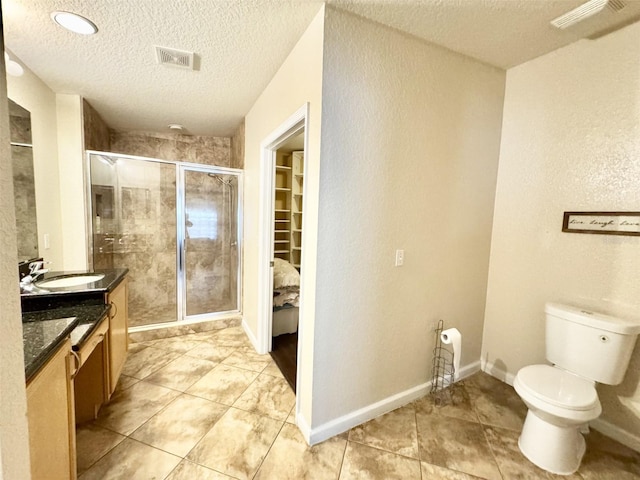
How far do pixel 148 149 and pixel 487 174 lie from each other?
161 inches

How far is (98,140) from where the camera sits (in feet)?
10.1

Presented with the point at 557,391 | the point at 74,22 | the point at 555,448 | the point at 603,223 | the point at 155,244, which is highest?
the point at 74,22

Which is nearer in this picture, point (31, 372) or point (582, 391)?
point (31, 372)

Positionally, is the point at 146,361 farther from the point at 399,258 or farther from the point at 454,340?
the point at 454,340

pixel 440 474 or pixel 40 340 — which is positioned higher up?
pixel 40 340

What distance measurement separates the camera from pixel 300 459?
5.04 ft

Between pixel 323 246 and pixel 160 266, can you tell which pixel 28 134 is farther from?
pixel 323 246

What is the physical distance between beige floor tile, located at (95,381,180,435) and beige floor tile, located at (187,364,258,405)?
18 cm

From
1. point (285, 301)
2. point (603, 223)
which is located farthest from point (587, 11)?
point (285, 301)

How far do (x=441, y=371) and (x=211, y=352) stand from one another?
2.10 metres

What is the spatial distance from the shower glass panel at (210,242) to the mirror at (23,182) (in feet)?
4.50

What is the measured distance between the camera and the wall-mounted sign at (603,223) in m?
1.67

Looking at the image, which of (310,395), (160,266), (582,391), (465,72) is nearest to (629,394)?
(582,391)

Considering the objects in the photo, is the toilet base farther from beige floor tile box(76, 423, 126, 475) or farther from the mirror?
the mirror
